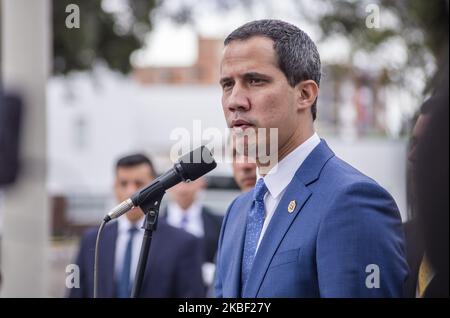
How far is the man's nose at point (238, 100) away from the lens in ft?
8.08

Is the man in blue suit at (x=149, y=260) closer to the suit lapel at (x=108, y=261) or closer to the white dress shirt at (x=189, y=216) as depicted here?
→ the suit lapel at (x=108, y=261)

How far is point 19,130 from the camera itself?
2.35m

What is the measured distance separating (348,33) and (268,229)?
9.88 m

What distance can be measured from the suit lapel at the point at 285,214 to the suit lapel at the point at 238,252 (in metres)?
0.09

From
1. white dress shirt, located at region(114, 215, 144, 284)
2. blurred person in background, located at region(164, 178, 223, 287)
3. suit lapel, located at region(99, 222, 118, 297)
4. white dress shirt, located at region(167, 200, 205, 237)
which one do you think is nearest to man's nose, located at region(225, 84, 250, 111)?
suit lapel, located at region(99, 222, 118, 297)

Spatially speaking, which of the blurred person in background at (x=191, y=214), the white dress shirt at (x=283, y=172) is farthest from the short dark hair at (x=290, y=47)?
the blurred person in background at (x=191, y=214)

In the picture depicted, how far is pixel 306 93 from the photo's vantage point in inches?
98.1

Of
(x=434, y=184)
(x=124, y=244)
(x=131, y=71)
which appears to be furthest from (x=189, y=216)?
(x=131, y=71)

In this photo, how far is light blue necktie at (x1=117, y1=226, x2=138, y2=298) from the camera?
4313 millimetres

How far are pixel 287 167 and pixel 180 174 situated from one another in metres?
0.32

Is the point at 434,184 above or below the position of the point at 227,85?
below

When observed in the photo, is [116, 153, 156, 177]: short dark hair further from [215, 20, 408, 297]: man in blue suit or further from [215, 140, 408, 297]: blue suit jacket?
[215, 140, 408, 297]: blue suit jacket

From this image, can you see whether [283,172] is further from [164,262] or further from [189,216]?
[189,216]
